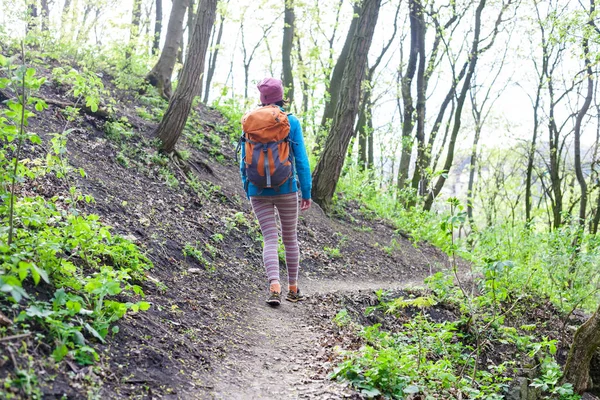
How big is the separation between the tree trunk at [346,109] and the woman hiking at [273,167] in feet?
19.1

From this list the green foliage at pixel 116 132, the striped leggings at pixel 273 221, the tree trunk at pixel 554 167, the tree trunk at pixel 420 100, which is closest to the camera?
the striped leggings at pixel 273 221

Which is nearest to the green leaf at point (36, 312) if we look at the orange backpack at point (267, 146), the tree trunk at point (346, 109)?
the orange backpack at point (267, 146)

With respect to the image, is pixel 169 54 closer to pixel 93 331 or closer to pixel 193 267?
pixel 193 267

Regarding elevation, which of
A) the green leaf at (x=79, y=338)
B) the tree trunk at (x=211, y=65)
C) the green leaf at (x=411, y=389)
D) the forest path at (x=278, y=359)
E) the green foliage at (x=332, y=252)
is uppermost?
the tree trunk at (x=211, y=65)

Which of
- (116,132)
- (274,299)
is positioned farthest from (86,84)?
(116,132)

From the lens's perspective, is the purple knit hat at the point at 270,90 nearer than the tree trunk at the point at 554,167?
Yes

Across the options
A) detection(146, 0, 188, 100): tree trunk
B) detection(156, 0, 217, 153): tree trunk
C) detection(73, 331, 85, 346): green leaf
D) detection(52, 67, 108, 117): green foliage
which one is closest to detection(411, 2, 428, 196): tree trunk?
detection(146, 0, 188, 100): tree trunk

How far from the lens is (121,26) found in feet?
54.9

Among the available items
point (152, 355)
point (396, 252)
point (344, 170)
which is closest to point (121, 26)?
point (344, 170)

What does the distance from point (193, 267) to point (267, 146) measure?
1.78 metres

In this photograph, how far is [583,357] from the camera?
4.65 meters

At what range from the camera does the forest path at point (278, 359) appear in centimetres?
346

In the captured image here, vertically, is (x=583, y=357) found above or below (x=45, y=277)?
below

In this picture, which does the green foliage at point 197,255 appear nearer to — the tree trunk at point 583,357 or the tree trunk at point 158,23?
the tree trunk at point 583,357
